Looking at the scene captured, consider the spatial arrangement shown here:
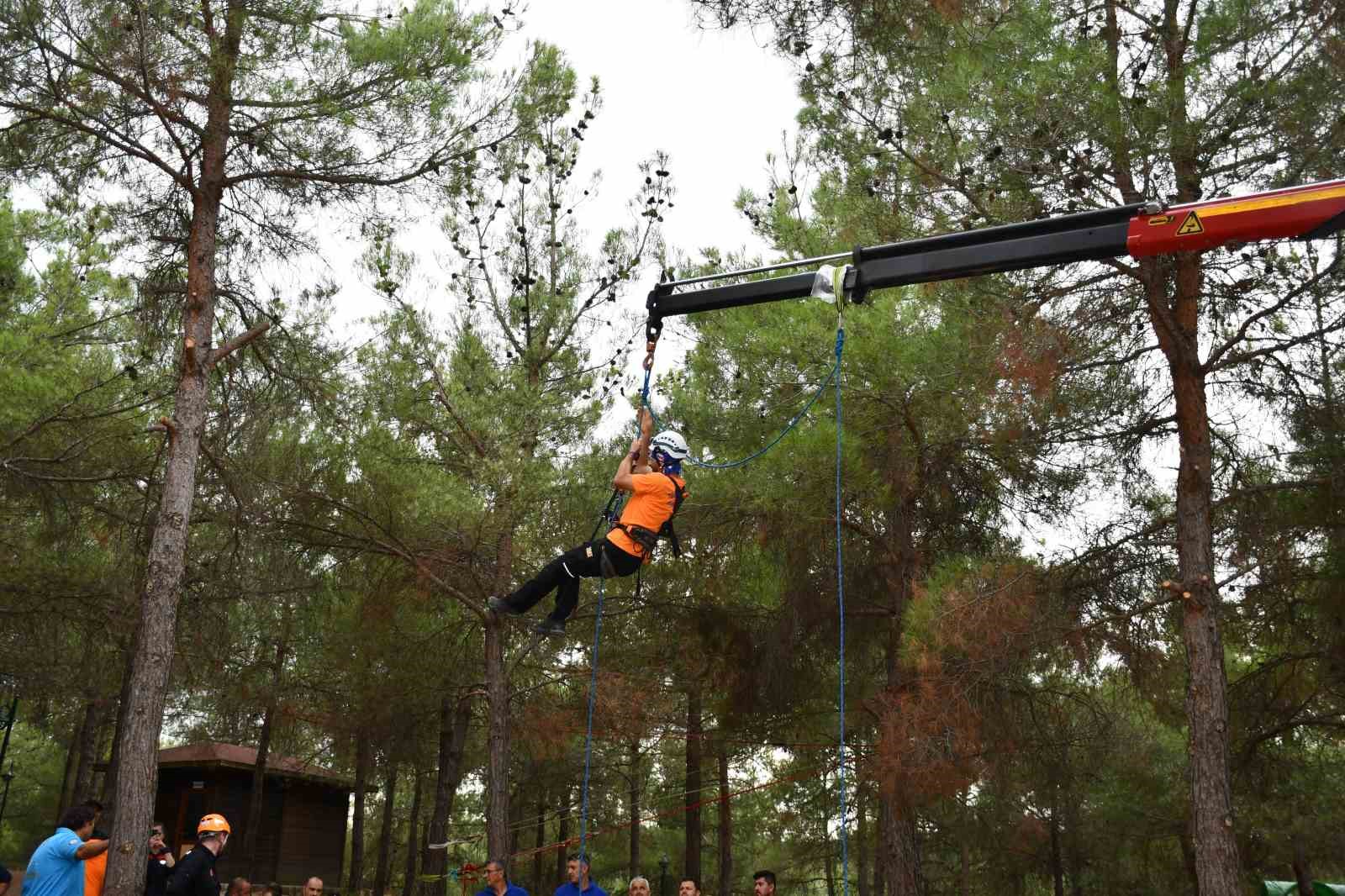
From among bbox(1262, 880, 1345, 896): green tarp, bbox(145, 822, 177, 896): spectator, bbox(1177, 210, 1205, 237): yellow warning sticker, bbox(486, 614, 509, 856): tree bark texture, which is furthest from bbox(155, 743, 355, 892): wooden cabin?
bbox(1177, 210, 1205, 237): yellow warning sticker

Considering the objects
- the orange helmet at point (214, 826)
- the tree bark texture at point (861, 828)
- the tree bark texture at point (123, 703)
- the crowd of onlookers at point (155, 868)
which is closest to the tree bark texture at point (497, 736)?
the crowd of onlookers at point (155, 868)

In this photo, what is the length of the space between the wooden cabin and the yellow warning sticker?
51.7 feet

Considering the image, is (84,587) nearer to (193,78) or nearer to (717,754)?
(193,78)

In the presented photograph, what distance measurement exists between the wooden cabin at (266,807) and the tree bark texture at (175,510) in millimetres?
10570

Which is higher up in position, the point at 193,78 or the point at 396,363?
the point at 193,78

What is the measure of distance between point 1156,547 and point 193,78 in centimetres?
824

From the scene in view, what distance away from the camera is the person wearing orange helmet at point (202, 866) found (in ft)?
15.5

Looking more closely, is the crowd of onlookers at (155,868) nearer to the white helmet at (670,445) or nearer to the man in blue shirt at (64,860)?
the man in blue shirt at (64,860)

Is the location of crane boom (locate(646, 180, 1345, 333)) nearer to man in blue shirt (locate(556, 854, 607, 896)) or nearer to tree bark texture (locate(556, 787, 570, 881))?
man in blue shirt (locate(556, 854, 607, 896))

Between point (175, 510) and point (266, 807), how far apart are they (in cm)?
1473

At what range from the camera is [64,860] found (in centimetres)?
543

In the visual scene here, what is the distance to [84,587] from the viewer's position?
11516 millimetres

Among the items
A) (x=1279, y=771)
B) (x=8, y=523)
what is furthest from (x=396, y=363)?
(x=1279, y=771)

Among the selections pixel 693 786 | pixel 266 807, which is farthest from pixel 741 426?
pixel 266 807
